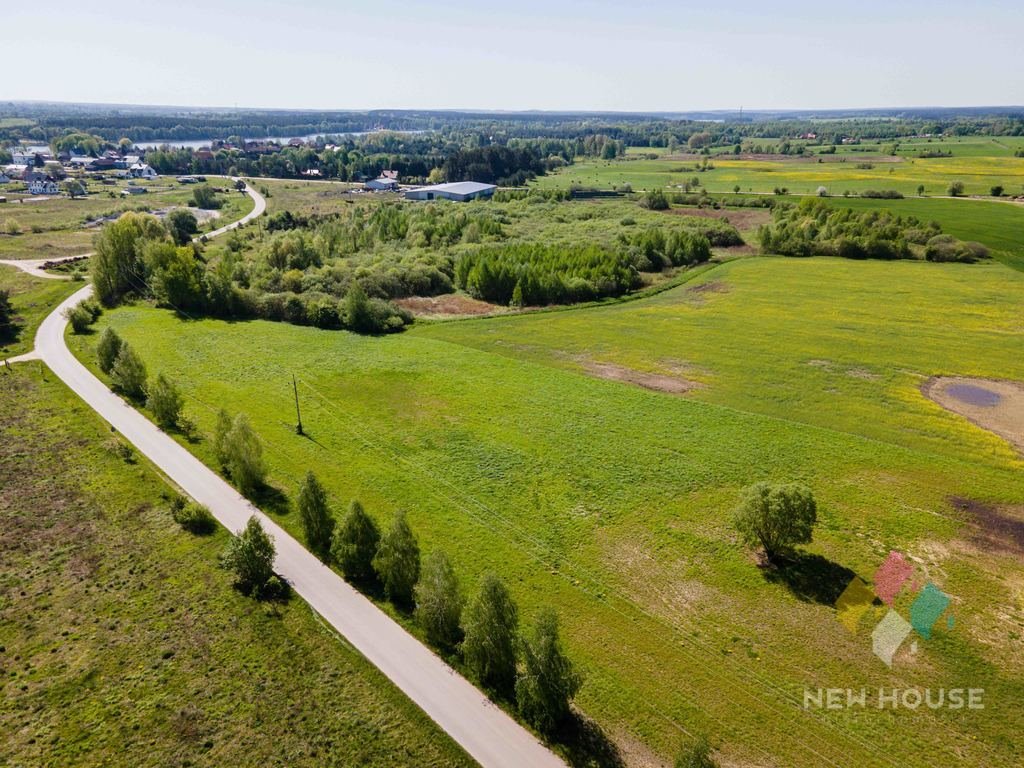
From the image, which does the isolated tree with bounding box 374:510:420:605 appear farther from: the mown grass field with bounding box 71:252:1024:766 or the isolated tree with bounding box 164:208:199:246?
the isolated tree with bounding box 164:208:199:246

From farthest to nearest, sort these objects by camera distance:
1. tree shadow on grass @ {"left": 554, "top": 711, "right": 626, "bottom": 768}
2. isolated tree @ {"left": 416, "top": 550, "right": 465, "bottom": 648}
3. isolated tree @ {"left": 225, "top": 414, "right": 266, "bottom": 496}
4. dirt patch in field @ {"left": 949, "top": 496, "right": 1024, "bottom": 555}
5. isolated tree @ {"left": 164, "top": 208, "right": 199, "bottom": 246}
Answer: isolated tree @ {"left": 164, "top": 208, "right": 199, "bottom": 246}, isolated tree @ {"left": 225, "top": 414, "right": 266, "bottom": 496}, dirt patch in field @ {"left": 949, "top": 496, "right": 1024, "bottom": 555}, isolated tree @ {"left": 416, "top": 550, "right": 465, "bottom": 648}, tree shadow on grass @ {"left": 554, "top": 711, "right": 626, "bottom": 768}

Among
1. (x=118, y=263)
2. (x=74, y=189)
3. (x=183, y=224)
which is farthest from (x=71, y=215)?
(x=118, y=263)

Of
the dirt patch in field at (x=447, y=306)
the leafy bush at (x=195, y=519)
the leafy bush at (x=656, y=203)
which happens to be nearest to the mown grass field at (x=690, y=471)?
the leafy bush at (x=195, y=519)

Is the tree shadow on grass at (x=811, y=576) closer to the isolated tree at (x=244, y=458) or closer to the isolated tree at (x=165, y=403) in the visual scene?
the isolated tree at (x=244, y=458)

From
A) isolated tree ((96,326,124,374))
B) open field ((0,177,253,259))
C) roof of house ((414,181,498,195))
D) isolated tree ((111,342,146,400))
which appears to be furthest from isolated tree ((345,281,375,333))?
roof of house ((414,181,498,195))

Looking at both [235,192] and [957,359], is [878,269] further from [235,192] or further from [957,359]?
[235,192]

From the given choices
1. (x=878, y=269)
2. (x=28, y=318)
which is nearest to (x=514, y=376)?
(x=28, y=318)

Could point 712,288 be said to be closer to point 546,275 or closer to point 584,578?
point 546,275
